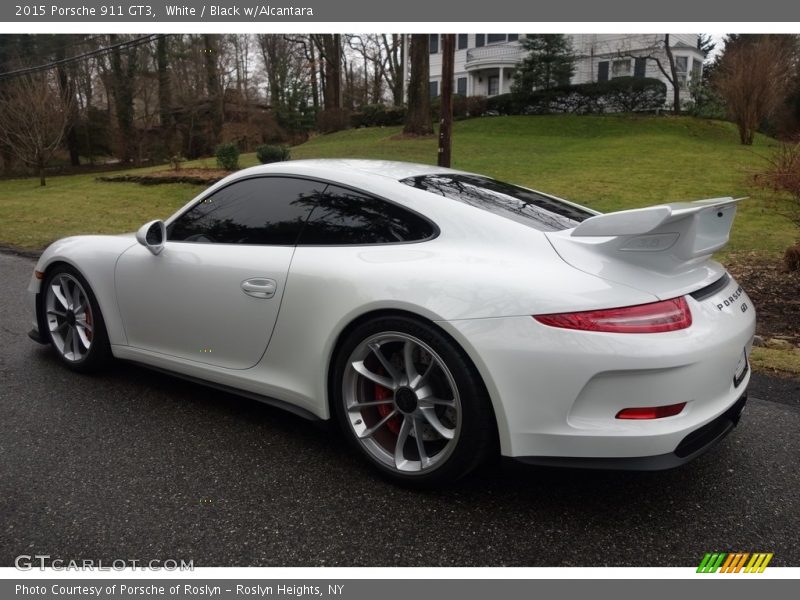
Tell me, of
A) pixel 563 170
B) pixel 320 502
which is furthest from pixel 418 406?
pixel 563 170

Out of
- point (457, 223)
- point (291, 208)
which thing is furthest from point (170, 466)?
point (457, 223)

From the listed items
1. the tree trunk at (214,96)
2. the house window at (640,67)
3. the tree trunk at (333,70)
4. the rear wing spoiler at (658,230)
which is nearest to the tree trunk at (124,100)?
the tree trunk at (214,96)

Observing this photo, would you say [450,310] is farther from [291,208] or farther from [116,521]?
[116,521]

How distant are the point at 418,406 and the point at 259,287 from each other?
3.21 feet

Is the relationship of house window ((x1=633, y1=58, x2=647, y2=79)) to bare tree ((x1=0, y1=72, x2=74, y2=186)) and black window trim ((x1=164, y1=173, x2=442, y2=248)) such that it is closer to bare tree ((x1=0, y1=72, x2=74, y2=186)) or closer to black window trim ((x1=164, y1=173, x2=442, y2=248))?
bare tree ((x1=0, y1=72, x2=74, y2=186))

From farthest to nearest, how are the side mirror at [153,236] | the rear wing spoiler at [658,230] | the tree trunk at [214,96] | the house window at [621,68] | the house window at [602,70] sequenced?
1. the house window at [602,70]
2. the house window at [621,68]
3. the tree trunk at [214,96]
4. the side mirror at [153,236]
5. the rear wing spoiler at [658,230]

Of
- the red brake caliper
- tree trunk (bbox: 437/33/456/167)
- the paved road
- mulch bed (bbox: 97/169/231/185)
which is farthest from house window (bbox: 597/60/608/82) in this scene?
the red brake caliper

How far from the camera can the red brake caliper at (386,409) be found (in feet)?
9.45

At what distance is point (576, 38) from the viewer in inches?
1539

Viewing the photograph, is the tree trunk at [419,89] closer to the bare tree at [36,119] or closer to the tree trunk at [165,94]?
the bare tree at [36,119]

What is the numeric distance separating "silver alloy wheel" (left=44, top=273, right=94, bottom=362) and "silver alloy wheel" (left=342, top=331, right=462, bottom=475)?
6.74ft

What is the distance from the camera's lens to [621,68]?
37.8 metres

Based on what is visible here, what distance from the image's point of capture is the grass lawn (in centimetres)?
1195

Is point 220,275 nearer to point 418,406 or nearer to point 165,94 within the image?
point 418,406
